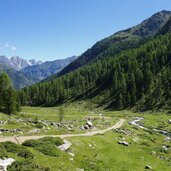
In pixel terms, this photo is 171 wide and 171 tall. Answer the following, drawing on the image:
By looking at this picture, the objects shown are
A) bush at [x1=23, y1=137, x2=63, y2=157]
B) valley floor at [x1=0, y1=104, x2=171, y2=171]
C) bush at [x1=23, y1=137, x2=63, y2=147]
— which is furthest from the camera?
bush at [x1=23, y1=137, x2=63, y2=147]

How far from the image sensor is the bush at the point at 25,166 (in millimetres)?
34000

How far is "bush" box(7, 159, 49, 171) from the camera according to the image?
34.0m

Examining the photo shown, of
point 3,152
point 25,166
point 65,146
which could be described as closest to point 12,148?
point 3,152

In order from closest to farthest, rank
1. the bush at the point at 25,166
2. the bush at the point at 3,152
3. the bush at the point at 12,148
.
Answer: the bush at the point at 25,166
the bush at the point at 3,152
the bush at the point at 12,148

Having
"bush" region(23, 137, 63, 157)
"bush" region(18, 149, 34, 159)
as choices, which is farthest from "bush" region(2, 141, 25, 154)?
"bush" region(23, 137, 63, 157)

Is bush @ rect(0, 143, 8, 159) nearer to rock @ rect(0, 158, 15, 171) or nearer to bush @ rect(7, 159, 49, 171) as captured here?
rock @ rect(0, 158, 15, 171)

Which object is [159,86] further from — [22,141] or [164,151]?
[22,141]

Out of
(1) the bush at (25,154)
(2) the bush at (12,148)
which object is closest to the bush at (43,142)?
(2) the bush at (12,148)

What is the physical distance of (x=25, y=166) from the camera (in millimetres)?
34719

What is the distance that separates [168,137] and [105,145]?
29.4 metres

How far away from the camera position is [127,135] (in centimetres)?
7431

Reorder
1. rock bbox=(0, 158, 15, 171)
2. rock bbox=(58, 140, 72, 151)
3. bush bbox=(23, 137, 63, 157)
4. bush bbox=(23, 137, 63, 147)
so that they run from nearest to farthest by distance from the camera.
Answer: rock bbox=(0, 158, 15, 171)
bush bbox=(23, 137, 63, 157)
bush bbox=(23, 137, 63, 147)
rock bbox=(58, 140, 72, 151)

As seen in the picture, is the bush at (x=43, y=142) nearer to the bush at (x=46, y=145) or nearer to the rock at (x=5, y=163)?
the bush at (x=46, y=145)

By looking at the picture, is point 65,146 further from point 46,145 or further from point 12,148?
point 12,148
